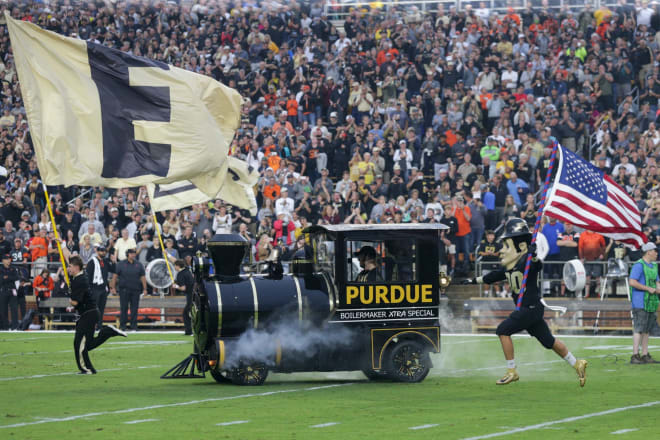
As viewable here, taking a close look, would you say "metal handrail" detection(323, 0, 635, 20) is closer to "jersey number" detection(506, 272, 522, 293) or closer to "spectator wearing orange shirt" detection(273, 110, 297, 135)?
"spectator wearing orange shirt" detection(273, 110, 297, 135)

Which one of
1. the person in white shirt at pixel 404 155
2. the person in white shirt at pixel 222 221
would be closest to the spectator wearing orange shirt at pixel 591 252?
the person in white shirt at pixel 404 155

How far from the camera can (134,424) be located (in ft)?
40.6

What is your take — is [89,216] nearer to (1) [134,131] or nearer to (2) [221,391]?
(1) [134,131]

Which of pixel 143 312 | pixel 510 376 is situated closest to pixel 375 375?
pixel 510 376

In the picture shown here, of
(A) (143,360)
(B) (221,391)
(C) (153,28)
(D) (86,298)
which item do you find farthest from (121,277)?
(C) (153,28)

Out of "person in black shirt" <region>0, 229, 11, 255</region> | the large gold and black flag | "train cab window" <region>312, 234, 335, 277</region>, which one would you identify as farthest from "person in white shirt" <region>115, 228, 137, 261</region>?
"train cab window" <region>312, 234, 335, 277</region>

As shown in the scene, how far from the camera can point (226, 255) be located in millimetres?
16688

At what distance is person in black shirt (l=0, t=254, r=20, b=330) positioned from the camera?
99.0ft

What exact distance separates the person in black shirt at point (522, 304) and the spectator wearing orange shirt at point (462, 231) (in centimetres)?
1247

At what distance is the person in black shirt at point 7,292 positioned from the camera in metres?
30.2

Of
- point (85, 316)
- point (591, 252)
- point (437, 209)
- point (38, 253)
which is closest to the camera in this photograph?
point (85, 316)

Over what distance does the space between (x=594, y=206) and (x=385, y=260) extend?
2959mm

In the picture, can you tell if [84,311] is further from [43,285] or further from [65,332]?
[43,285]

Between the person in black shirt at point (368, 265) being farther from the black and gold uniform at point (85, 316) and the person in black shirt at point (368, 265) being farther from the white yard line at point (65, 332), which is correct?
the white yard line at point (65, 332)
